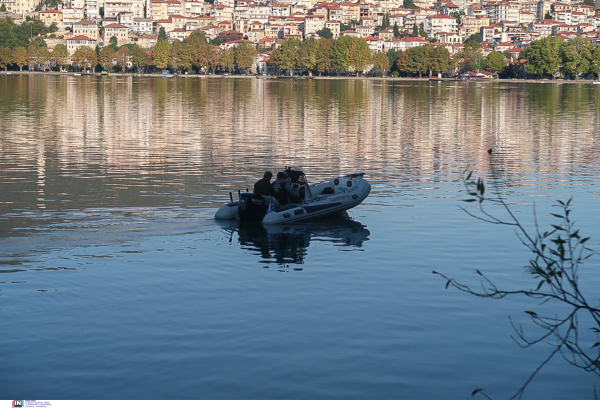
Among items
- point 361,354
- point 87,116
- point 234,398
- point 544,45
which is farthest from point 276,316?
point 544,45

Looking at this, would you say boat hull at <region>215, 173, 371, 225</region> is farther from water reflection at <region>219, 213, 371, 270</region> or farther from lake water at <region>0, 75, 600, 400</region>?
lake water at <region>0, 75, 600, 400</region>

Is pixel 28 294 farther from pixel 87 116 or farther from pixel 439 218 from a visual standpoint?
pixel 87 116

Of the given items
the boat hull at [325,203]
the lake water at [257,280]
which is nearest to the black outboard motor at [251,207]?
the boat hull at [325,203]

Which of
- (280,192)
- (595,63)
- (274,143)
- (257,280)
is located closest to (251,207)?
(280,192)

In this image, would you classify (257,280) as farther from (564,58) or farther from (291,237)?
(564,58)

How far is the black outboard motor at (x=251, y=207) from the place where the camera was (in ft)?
73.2

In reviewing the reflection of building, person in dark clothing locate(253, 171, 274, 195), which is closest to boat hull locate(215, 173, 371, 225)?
person in dark clothing locate(253, 171, 274, 195)

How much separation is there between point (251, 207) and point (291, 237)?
5.72 ft

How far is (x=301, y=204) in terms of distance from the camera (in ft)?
74.4

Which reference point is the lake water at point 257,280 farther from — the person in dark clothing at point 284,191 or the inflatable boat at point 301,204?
the person in dark clothing at point 284,191

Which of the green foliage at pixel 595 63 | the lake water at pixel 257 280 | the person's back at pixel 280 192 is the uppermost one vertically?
the green foliage at pixel 595 63

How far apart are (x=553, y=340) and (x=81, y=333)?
6.97 m

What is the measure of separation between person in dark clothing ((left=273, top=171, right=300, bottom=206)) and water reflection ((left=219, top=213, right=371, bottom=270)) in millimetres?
786

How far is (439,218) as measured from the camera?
23.5m
